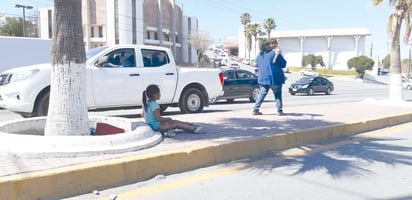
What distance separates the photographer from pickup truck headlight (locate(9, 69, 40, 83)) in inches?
305

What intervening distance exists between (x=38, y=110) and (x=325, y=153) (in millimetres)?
5672

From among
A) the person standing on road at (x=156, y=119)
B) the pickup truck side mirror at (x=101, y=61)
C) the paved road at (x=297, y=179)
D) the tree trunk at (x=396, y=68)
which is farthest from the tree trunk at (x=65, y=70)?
the tree trunk at (x=396, y=68)

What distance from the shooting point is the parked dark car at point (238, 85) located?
1729 centimetres

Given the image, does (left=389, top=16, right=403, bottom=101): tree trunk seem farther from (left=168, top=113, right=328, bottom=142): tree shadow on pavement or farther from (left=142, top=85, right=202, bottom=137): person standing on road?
(left=142, top=85, right=202, bottom=137): person standing on road

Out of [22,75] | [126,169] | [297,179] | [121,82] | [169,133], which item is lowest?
[297,179]

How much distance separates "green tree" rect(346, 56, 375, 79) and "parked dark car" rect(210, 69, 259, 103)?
45747 millimetres

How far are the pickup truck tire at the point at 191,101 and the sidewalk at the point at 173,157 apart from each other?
5.28 feet

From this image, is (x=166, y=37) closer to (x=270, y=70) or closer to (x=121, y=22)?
(x=121, y=22)

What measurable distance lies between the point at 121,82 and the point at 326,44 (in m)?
79.5

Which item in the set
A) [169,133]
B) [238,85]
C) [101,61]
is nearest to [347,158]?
[169,133]

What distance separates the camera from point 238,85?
57.7 ft

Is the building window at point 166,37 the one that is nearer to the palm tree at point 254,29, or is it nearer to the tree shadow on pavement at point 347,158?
the palm tree at point 254,29

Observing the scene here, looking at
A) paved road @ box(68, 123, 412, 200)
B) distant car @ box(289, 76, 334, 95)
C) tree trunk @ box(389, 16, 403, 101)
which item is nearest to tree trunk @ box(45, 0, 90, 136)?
paved road @ box(68, 123, 412, 200)

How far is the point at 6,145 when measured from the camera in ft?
15.0
